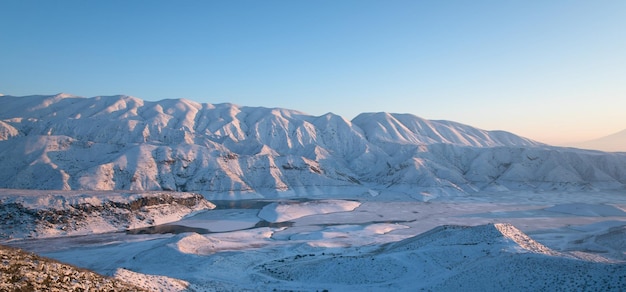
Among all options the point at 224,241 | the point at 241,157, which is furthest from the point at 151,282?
the point at 241,157

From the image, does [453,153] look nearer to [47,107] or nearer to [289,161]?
[289,161]

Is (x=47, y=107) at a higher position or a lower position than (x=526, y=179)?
higher

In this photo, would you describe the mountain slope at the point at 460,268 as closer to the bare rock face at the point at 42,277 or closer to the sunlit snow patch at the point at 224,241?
the sunlit snow patch at the point at 224,241

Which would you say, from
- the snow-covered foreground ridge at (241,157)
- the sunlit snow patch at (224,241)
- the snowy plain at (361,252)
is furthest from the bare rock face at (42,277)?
the snow-covered foreground ridge at (241,157)

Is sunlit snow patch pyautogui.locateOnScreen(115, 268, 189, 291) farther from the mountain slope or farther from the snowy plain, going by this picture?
the mountain slope

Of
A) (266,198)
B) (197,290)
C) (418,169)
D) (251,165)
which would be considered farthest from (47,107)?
(197,290)

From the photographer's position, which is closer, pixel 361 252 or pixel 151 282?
pixel 151 282

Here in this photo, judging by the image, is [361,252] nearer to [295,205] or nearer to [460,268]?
[460,268]
